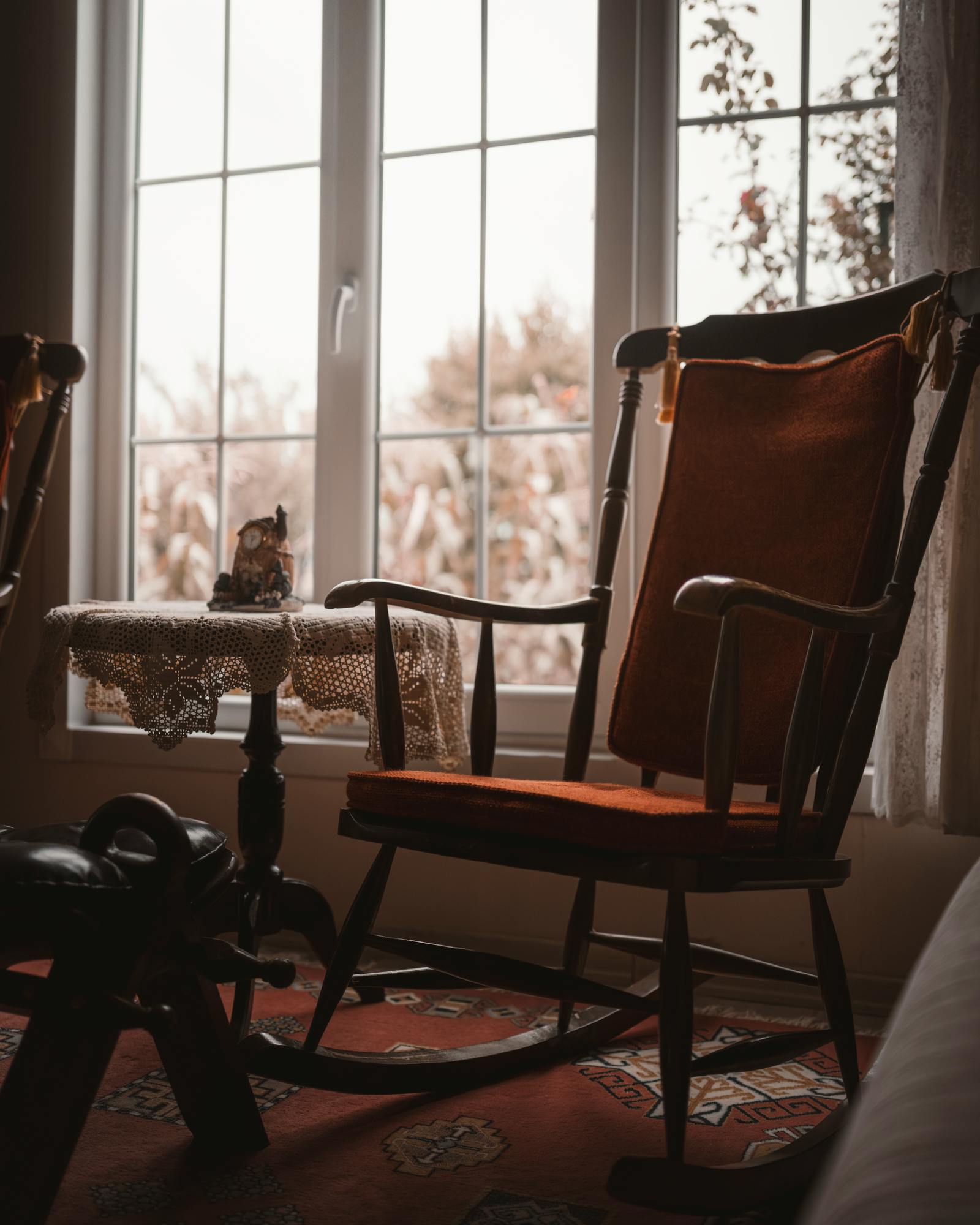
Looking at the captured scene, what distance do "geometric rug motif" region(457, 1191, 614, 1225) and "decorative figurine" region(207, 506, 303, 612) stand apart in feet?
3.26

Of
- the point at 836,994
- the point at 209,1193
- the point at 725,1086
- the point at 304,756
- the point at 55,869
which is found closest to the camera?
the point at 55,869

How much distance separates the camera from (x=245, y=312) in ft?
8.94

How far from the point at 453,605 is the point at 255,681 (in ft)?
1.05

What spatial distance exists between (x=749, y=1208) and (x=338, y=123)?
2.40m

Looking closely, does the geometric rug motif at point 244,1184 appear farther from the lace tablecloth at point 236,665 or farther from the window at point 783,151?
the window at point 783,151

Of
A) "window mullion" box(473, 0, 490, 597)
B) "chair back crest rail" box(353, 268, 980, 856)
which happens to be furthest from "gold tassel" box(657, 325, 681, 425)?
"window mullion" box(473, 0, 490, 597)

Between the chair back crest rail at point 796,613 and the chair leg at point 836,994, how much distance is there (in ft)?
0.45

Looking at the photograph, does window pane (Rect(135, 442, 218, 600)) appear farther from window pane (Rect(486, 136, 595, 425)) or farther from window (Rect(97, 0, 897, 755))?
window pane (Rect(486, 136, 595, 425))

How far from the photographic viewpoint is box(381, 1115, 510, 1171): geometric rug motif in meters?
1.39

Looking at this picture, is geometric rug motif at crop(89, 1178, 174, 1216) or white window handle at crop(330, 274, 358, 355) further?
white window handle at crop(330, 274, 358, 355)

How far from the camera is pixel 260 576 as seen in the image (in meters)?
1.96

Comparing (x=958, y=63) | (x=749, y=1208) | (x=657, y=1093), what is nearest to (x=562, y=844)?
(x=749, y=1208)

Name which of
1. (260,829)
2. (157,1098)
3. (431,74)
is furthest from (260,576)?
(431,74)

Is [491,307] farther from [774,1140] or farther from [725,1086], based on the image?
[774,1140]
